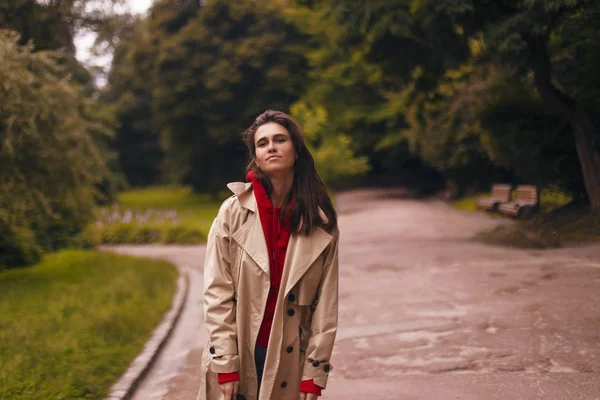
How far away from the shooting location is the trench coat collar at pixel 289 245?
2.70 metres

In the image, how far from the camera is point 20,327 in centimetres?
693

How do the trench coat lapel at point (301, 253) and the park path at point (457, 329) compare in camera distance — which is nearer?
the trench coat lapel at point (301, 253)

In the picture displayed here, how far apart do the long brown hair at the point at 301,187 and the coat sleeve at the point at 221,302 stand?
1.01 feet

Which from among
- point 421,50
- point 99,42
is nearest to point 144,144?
point 99,42

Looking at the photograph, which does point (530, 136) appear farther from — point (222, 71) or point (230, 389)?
point (222, 71)

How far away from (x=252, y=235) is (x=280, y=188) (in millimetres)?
303

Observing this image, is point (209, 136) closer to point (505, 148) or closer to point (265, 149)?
point (505, 148)

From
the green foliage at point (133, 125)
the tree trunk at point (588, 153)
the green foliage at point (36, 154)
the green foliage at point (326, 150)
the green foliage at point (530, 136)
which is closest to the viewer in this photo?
the green foliage at point (36, 154)

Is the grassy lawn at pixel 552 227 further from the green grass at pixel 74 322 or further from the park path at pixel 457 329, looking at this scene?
the green grass at pixel 74 322

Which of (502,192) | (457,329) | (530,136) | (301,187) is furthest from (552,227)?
(301,187)

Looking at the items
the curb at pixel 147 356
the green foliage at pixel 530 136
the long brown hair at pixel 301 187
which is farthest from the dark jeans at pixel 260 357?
the green foliage at pixel 530 136

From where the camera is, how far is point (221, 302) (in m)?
2.74

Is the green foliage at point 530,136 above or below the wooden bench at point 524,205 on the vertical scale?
above

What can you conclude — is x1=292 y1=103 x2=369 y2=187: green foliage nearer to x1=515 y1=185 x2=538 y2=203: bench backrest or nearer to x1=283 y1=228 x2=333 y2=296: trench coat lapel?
x1=515 y1=185 x2=538 y2=203: bench backrest
